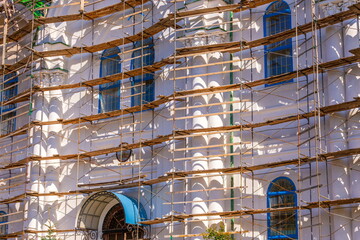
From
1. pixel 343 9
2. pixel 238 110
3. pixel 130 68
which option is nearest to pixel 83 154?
pixel 130 68

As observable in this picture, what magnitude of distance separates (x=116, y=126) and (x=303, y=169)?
10.3m

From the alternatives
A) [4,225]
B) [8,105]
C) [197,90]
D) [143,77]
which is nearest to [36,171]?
[4,225]

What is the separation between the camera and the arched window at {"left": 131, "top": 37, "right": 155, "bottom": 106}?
4078 centimetres

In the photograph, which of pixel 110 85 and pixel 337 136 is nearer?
pixel 337 136

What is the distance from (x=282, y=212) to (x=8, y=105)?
1820 centimetres

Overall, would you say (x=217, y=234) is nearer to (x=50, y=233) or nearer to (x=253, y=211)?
(x=253, y=211)

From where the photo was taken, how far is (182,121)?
1522 inches

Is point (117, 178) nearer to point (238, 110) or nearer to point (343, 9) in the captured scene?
point (238, 110)

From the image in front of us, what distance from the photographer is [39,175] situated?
4234 centimetres

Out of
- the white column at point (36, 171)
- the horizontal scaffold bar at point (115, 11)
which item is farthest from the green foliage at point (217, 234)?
the white column at point (36, 171)

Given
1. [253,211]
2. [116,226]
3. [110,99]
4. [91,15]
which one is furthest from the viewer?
[91,15]

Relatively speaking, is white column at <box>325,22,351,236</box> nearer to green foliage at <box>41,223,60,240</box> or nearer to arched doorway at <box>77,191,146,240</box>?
arched doorway at <box>77,191,146,240</box>

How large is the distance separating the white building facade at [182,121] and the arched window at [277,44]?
0.05 meters

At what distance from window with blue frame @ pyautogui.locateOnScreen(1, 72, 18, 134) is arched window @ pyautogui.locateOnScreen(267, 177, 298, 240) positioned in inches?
634
